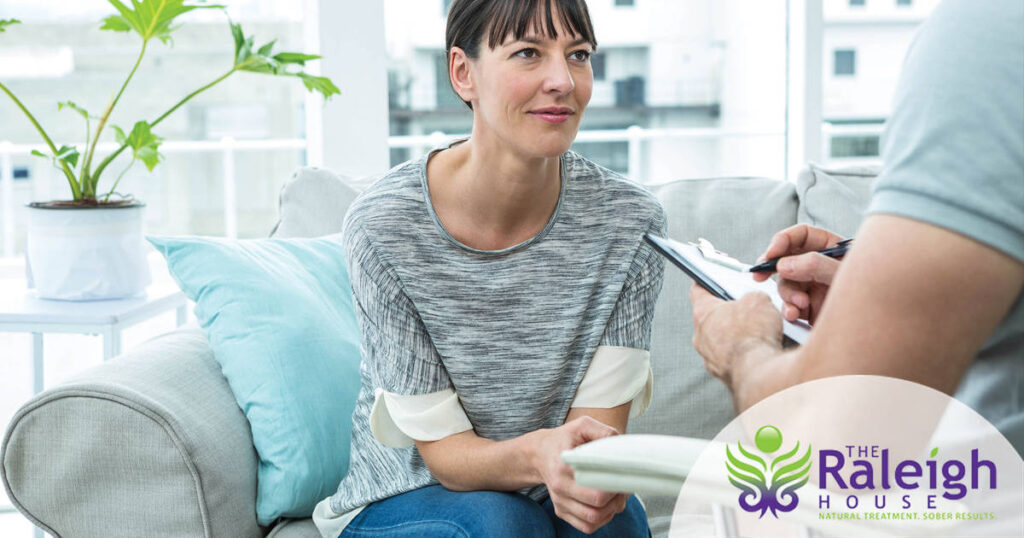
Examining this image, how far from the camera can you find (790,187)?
6.45 ft

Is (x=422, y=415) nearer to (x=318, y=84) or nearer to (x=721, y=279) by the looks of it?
(x=721, y=279)

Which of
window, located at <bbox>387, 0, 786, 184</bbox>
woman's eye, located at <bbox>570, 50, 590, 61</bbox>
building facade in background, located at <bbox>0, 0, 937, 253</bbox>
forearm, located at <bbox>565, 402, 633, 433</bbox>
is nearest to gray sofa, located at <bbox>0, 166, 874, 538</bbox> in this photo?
forearm, located at <bbox>565, 402, 633, 433</bbox>

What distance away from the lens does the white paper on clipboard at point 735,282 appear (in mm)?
896

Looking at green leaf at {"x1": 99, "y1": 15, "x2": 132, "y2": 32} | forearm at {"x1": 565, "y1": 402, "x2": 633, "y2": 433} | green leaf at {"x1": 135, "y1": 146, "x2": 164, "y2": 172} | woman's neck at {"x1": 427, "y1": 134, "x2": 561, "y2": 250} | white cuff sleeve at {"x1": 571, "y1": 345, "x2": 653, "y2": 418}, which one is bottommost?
forearm at {"x1": 565, "y1": 402, "x2": 633, "y2": 433}

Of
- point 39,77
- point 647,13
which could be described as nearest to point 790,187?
point 39,77

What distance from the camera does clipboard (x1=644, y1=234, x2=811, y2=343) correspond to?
0.91m

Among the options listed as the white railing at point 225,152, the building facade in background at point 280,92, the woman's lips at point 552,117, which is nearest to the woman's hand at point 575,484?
the woman's lips at point 552,117

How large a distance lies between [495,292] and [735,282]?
454 mm

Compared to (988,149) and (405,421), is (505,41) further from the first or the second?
(988,149)

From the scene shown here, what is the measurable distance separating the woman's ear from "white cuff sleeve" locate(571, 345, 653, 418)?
0.39m

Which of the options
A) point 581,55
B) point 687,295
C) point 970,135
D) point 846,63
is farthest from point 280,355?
point 846,63

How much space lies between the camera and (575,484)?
1.12 metres

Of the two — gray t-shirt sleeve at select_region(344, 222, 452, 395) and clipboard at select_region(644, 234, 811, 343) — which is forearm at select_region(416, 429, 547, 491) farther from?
clipboard at select_region(644, 234, 811, 343)

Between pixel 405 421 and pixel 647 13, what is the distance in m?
9.08
